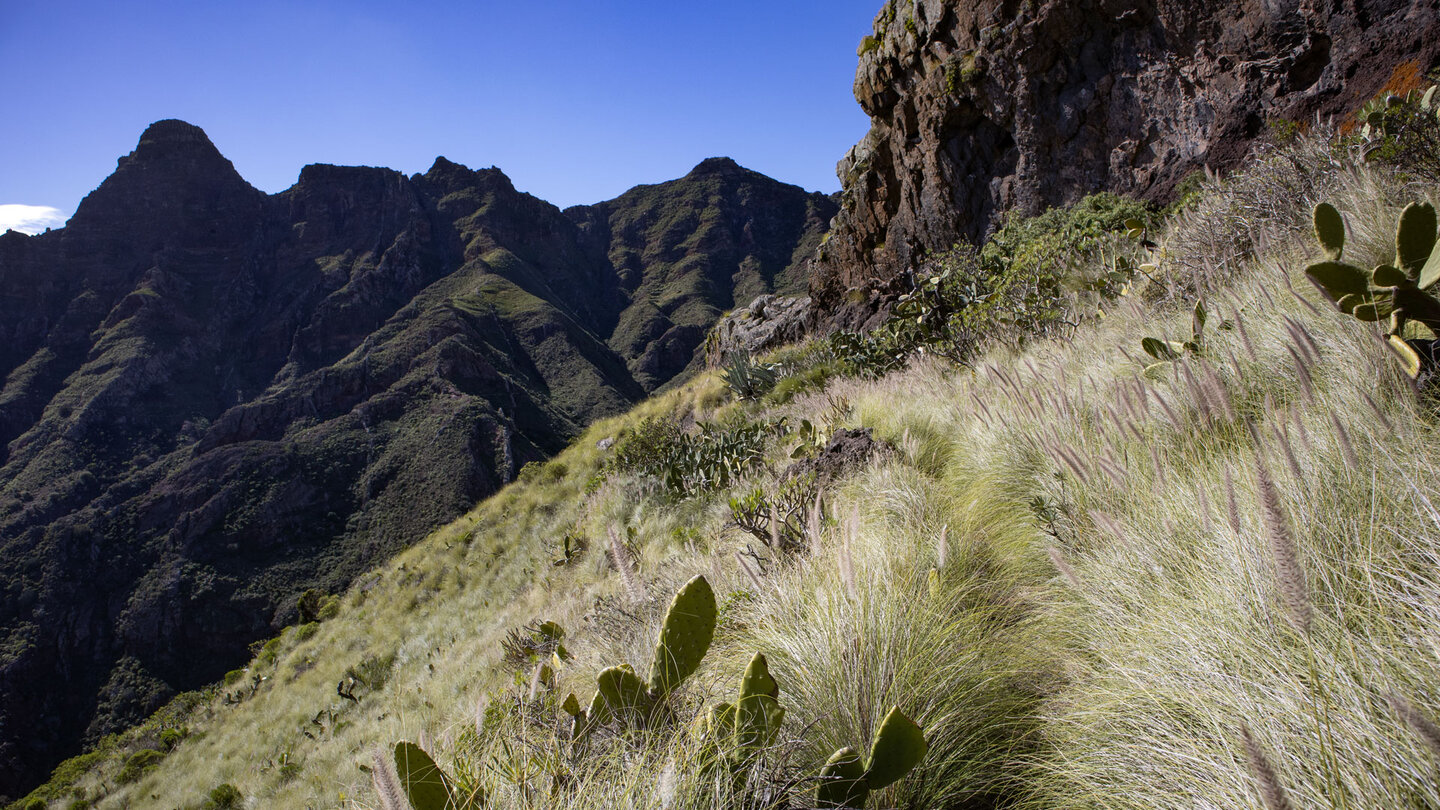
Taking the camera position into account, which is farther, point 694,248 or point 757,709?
point 694,248

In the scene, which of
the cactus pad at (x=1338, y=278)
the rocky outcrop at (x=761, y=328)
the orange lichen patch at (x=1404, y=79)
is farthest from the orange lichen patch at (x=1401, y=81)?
the rocky outcrop at (x=761, y=328)

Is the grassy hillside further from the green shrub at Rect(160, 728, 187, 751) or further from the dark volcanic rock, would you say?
the dark volcanic rock

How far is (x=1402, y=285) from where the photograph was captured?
81.0 inches

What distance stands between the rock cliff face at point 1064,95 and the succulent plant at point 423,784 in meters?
9.97

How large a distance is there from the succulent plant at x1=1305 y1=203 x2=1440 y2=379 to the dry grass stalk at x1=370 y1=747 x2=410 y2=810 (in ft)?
10.0

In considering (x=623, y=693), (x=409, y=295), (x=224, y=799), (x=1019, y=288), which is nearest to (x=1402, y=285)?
(x=623, y=693)

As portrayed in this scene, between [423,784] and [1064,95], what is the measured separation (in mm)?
14313

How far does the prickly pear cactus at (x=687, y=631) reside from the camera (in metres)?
2.05

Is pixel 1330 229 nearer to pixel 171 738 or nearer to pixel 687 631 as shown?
pixel 687 631

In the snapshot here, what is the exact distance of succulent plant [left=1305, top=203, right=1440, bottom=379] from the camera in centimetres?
202

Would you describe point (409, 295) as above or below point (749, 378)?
above

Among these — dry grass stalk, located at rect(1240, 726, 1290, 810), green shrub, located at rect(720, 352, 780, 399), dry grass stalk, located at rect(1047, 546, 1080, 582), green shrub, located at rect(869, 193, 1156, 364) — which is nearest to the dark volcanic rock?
green shrub, located at rect(720, 352, 780, 399)

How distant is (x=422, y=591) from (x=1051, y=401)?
12418 mm

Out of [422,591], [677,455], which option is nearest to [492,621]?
[677,455]
